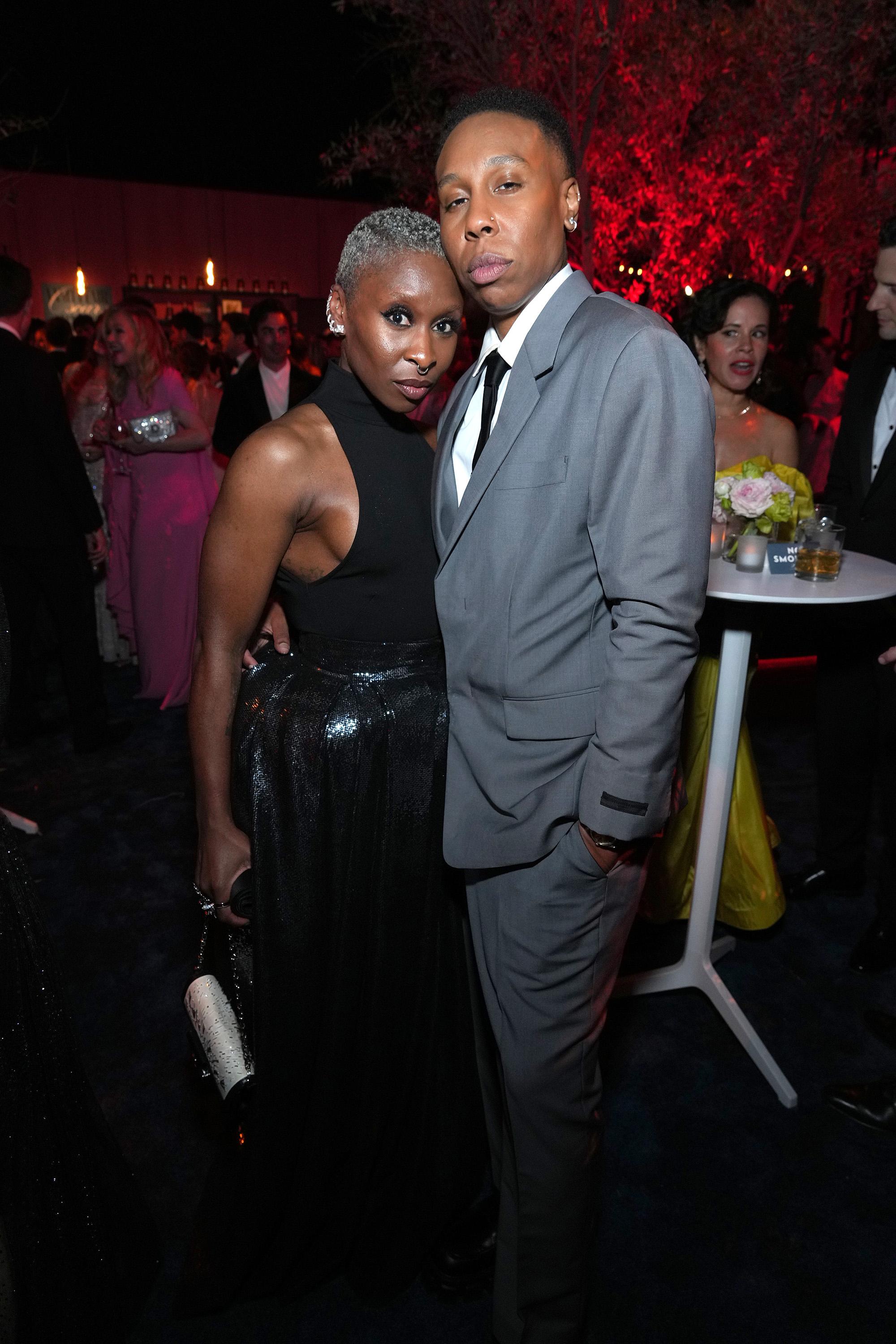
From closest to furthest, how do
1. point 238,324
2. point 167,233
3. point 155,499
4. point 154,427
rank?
point 154,427, point 155,499, point 238,324, point 167,233

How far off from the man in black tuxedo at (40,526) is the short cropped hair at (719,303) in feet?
8.82

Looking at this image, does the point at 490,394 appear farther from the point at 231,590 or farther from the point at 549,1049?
the point at 549,1049

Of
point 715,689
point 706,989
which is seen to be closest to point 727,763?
point 715,689

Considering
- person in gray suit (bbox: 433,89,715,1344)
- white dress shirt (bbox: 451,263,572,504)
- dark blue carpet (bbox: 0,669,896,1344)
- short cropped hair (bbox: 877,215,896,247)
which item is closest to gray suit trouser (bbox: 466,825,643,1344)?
person in gray suit (bbox: 433,89,715,1344)

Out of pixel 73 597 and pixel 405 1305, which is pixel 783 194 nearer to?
pixel 73 597

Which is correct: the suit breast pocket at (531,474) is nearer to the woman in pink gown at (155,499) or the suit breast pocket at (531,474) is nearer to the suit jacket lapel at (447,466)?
the suit jacket lapel at (447,466)

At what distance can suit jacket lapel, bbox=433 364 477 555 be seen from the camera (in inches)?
58.2

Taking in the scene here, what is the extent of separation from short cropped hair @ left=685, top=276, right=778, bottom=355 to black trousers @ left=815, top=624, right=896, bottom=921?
42.7 inches

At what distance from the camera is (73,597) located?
4281 mm

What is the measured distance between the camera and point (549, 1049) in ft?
4.86

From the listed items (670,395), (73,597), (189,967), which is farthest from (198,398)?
(670,395)

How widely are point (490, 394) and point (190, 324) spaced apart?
732cm

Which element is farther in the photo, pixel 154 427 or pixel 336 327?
pixel 154 427

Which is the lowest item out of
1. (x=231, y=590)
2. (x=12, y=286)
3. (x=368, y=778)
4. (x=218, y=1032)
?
(x=218, y=1032)
